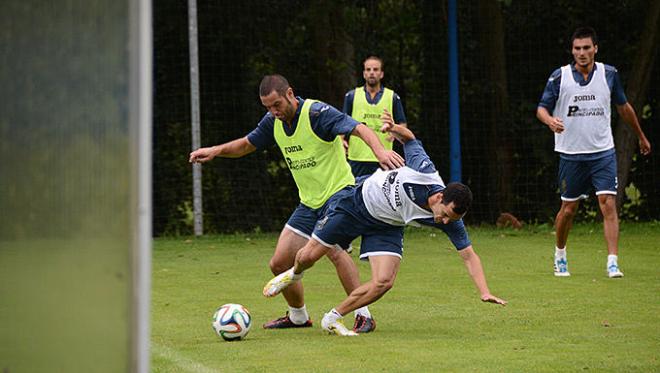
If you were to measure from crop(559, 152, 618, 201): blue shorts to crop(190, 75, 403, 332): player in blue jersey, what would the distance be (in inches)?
119

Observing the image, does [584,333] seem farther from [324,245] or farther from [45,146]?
[45,146]

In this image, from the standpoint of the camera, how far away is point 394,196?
7.42m

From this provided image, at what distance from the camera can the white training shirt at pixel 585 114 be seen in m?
10.5

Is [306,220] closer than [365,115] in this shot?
Yes

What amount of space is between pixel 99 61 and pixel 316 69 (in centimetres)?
1324

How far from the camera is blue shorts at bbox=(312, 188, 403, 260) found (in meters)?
7.66

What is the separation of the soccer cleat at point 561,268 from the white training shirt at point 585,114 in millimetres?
969

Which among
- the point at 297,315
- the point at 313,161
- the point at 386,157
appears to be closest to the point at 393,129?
the point at 386,157

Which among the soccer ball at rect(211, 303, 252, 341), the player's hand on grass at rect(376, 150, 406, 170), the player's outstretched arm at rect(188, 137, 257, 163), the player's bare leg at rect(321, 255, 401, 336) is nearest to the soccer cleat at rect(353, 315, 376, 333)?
the player's bare leg at rect(321, 255, 401, 336)

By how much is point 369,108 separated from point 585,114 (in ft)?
9.20

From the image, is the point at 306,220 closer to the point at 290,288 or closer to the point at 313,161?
the point at 313,161

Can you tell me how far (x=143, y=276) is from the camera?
11.0 ft

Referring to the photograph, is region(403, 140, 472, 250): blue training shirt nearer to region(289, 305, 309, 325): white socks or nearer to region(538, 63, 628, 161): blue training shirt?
region(289, 305, 309, 325): white socks

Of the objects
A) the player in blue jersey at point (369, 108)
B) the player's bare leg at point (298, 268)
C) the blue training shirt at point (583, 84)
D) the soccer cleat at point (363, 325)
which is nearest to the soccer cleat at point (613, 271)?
the blue training shirt at point (583, 84)
